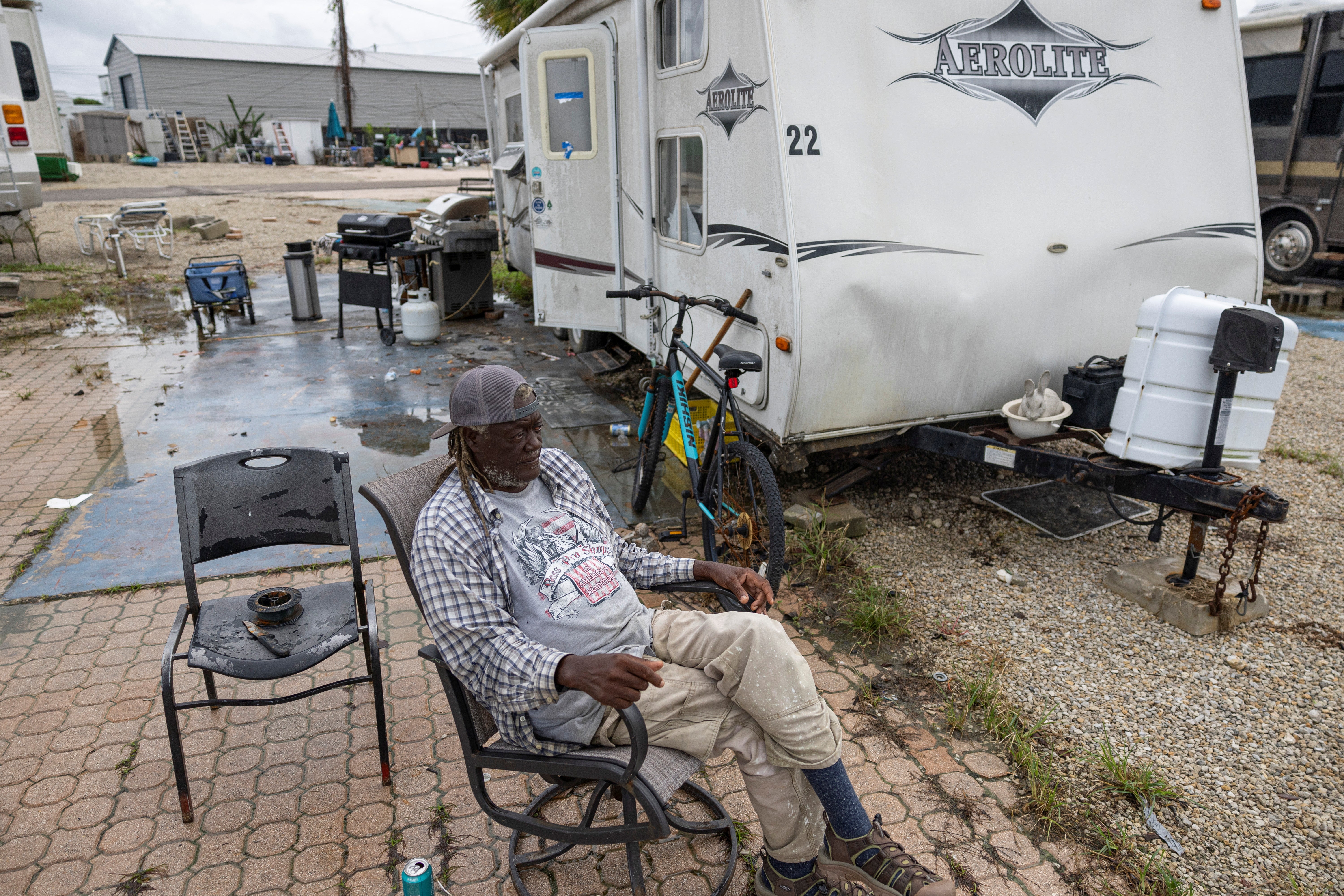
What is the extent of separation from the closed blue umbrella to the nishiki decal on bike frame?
3797 centimetres

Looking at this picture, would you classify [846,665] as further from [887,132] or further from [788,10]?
[788,10]

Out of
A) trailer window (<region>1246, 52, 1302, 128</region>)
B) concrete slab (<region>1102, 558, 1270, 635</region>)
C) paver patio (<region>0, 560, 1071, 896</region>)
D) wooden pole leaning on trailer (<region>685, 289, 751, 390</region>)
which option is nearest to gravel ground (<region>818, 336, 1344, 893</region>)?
concrete slab (<region>1102, 558, 1270, 635</region>)

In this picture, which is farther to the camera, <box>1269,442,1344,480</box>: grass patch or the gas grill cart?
the gas grill cart

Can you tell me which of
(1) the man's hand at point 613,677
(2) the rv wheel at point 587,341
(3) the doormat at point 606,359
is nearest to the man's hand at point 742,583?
(1) the man's hand at point 613,677

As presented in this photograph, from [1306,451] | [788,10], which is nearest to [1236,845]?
[788,10]

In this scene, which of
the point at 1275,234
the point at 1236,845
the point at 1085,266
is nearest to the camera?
the point at 1236,845

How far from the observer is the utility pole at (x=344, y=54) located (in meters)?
36.9

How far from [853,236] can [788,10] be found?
1.08m

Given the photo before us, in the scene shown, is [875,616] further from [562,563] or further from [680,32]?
[680,32]

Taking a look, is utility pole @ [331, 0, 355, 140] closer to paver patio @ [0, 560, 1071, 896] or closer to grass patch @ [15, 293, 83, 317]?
grass patch @ [15, 293, 83, 317]

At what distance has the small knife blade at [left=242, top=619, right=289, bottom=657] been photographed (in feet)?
9.25

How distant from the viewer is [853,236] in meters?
4.14

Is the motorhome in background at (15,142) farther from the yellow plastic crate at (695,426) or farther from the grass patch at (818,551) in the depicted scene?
the grass patch at (818,551)

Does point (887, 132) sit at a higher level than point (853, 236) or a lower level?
higher
